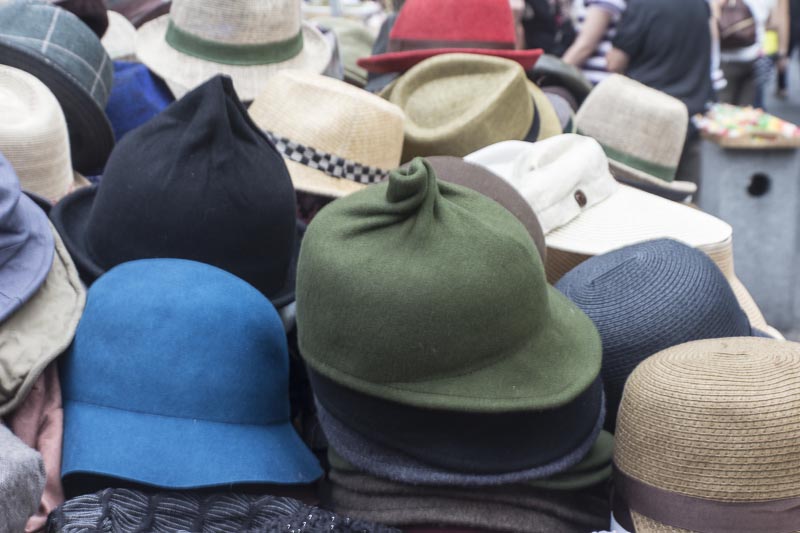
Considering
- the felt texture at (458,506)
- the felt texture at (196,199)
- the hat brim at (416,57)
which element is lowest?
the felt texture at (458,506)

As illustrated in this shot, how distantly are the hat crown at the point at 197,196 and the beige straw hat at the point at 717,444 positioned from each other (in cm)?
64

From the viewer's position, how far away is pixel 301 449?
1.31 metres

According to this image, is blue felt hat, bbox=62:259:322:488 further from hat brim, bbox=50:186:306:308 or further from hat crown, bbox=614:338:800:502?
hat crown, bbox=614:338:800:502

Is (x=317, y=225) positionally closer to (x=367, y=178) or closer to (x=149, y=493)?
(x=149, y=493)

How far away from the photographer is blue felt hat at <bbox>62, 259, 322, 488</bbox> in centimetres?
116

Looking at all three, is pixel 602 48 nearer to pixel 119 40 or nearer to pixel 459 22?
pixel 459 22

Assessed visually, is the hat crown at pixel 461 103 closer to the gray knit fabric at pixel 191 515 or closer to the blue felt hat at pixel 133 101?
the blue felt hat at pixel 133 101

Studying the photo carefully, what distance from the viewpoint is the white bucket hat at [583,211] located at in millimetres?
1814

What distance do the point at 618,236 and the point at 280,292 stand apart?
72 cm

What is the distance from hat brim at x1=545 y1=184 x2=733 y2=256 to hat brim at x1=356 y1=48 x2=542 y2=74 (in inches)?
22.8

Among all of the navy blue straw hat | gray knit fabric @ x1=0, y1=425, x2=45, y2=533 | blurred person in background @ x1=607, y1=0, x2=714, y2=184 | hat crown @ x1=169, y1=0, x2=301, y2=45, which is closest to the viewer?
gray knit fabric @ x1=0, y1=425, x2=45, y2=533

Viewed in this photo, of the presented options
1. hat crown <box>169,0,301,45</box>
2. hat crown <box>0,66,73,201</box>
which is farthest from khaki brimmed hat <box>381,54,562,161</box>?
hat crown <box>0,66,73,201</box>

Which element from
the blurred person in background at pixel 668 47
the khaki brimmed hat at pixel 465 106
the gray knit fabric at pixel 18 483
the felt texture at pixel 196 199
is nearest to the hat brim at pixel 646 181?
the khaki brimmed hat at pixel 465 106

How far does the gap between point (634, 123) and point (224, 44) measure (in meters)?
1.11
